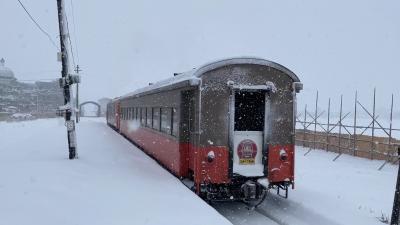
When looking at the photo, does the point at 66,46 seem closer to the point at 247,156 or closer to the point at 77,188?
the point at 77,188

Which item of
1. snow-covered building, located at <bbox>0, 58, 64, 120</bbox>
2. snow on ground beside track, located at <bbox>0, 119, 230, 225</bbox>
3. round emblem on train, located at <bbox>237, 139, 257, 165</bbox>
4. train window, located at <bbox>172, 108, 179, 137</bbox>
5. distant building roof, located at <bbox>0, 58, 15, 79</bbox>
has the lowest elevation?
snow on ground beside track, located at <bbox>0, 119, 230, 225</bbox>

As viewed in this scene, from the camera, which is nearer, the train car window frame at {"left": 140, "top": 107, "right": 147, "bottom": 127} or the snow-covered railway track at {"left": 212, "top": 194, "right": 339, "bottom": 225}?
the snow-covered railway track at {"left": 212, "top": 194, "right": 339, "bottom": 225}

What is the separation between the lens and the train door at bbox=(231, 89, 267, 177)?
31.6 feet

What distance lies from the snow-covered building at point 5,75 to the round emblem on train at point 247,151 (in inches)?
3572

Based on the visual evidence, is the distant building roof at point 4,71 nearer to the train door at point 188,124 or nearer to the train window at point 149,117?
the train window at point 149,117

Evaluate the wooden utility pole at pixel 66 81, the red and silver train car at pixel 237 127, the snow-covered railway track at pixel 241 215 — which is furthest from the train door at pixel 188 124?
the wooden utility pole at pixel 66 81

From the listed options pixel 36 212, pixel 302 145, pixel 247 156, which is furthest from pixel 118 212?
pixel 302 145

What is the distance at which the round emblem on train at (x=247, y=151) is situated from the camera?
31.7 ft

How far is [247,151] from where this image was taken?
9.70m

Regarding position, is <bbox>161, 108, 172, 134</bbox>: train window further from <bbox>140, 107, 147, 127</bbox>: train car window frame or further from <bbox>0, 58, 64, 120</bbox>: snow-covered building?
<bbox>0, 58, 64, 120</bbox>: snow-covered building

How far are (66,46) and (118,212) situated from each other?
8.63 metres

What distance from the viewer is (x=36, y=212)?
23.4ft

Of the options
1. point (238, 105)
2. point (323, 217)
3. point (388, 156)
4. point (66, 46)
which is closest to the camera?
point (323, 217)

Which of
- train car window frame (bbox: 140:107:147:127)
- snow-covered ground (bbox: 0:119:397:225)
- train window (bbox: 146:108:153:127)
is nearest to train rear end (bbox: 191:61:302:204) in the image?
snow-covered ground (bbox: 0:119:397:225)
